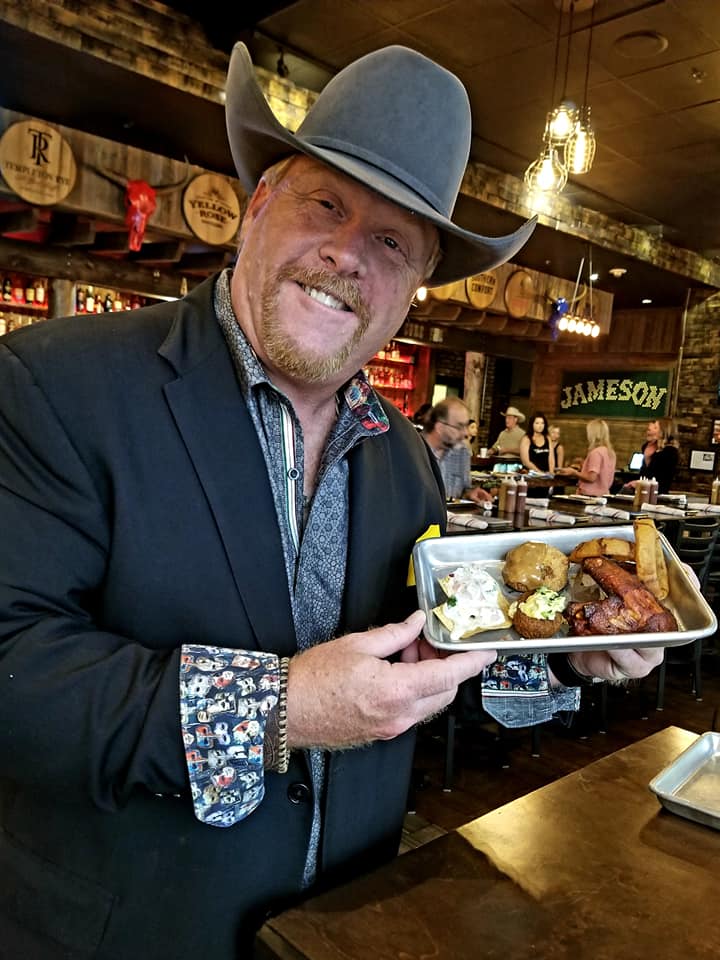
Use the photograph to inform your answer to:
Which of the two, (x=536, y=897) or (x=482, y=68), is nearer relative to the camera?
(x=536, y=897)

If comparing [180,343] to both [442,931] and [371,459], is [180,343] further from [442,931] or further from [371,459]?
[442,931]

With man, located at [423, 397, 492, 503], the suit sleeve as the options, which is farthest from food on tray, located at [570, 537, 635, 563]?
man, located at [423, 397, 492, 503]

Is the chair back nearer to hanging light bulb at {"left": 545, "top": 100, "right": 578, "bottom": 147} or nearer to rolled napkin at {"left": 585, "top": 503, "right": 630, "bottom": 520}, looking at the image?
rolled napkin at {"left": 585, "top": 503, "right": 630, "bottom": 520}

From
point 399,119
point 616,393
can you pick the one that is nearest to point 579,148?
point 399,119

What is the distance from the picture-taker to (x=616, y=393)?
41.7 ft

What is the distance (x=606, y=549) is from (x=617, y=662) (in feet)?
0.74

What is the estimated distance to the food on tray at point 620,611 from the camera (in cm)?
112

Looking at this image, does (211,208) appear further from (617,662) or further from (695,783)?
(695,783)

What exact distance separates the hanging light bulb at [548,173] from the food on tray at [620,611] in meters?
4.00

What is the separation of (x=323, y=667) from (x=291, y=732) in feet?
0.29

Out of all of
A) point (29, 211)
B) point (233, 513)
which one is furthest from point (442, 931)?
point (29, 211)

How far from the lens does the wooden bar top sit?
2.67 ft

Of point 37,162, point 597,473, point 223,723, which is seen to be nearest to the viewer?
point 223,723

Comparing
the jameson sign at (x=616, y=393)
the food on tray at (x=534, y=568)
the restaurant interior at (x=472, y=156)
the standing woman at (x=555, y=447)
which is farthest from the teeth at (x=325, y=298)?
the jameson sign at (x=616, y=393)
